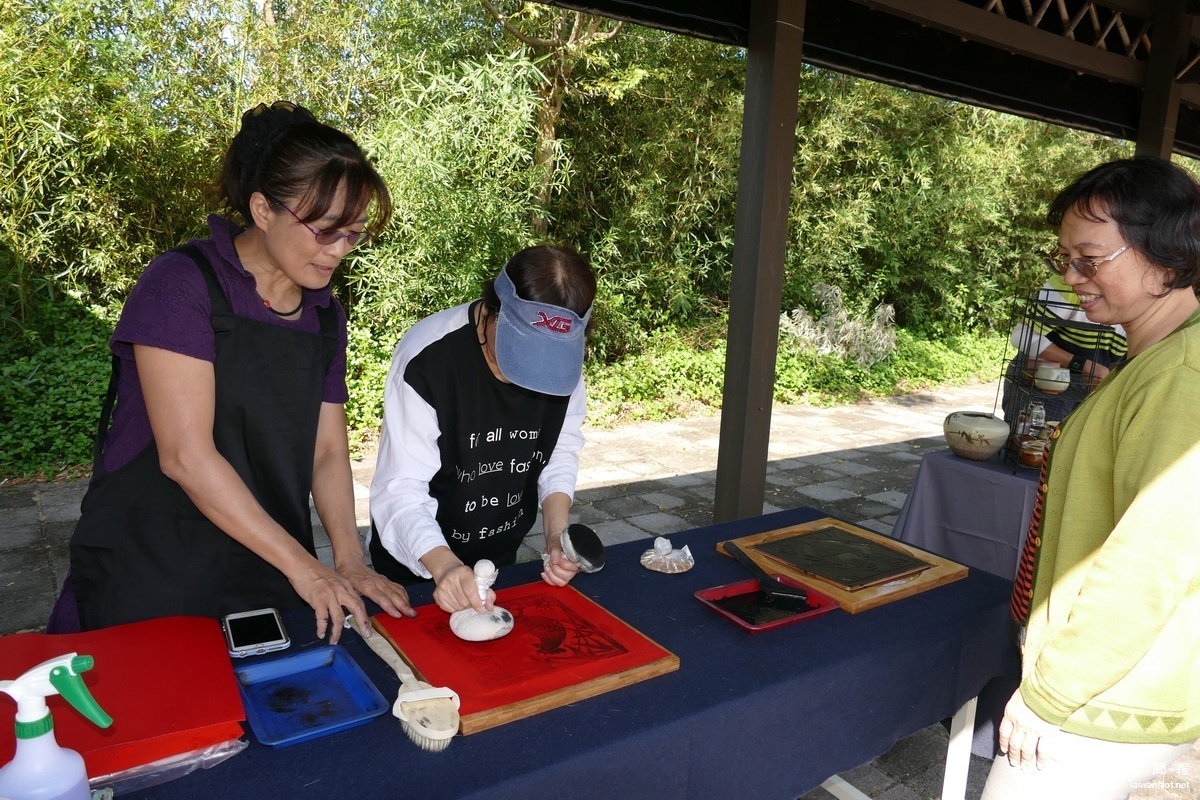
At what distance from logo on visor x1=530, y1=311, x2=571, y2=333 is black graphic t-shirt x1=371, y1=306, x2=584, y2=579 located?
0.24m

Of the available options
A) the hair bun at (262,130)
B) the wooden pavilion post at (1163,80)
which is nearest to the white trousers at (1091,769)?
the hair bun at (262,130)

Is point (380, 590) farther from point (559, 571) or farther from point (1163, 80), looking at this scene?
point (1163, 80)

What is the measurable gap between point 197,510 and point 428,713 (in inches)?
26.8

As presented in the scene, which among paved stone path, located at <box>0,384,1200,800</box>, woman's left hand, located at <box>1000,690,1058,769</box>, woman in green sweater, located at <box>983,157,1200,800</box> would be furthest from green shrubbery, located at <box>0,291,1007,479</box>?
woman's left hand, located at <box>1000,690,1058,769</box>

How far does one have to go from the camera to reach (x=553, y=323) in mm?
1544

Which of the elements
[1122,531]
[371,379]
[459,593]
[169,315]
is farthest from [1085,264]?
[371,379]

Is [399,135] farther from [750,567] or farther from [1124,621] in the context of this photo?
[1124,621]

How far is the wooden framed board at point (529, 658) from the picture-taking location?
1152 mm

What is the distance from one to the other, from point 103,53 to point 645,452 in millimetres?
4712

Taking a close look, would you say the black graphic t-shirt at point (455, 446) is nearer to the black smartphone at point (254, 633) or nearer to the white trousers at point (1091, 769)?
the black smartphone at point (254, 633)

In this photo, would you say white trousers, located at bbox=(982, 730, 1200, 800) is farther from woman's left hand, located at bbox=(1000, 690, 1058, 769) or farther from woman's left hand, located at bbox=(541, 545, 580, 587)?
woman's left hand, located at bbox=(541, 545, 580, 587)

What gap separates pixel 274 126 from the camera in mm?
1420

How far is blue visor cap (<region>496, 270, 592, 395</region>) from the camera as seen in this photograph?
5.07ft

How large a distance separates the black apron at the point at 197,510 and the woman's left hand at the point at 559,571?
56 cm
